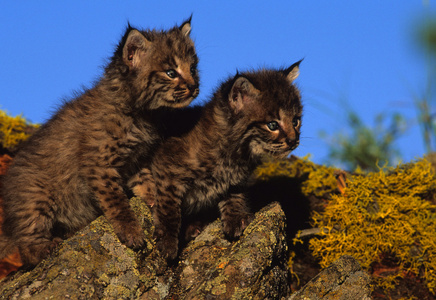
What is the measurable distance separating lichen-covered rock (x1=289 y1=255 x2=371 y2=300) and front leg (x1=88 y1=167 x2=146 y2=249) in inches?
70.5

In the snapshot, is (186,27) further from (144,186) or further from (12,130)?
(12,130)

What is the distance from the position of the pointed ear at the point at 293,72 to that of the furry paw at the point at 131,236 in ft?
9.13

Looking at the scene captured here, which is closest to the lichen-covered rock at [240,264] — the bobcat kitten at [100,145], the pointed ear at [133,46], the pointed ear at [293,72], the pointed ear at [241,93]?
the bobcat kitten at [100,145]

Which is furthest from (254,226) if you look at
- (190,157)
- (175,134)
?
(175,134)

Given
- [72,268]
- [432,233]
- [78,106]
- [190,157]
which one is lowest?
[72,268]

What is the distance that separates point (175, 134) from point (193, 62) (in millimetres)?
917

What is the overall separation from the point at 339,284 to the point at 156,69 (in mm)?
3148

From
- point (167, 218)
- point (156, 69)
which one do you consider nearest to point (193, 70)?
point (156, 69)

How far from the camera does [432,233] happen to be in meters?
6.84

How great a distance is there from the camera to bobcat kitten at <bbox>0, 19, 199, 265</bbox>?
5.52 metres

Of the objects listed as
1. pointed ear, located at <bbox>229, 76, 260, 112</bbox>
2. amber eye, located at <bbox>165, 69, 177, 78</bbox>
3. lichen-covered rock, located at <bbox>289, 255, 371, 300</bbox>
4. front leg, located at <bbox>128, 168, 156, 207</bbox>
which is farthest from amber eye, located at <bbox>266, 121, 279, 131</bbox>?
lichen-covered rock, located at <bbox>289, 255, 371, 300</bbox>

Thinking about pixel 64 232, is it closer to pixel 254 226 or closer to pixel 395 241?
pixel 254 226

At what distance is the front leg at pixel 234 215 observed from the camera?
18.2 feet

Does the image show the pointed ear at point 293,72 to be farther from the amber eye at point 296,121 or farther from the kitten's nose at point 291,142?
the kitten's nose at point 291,142
